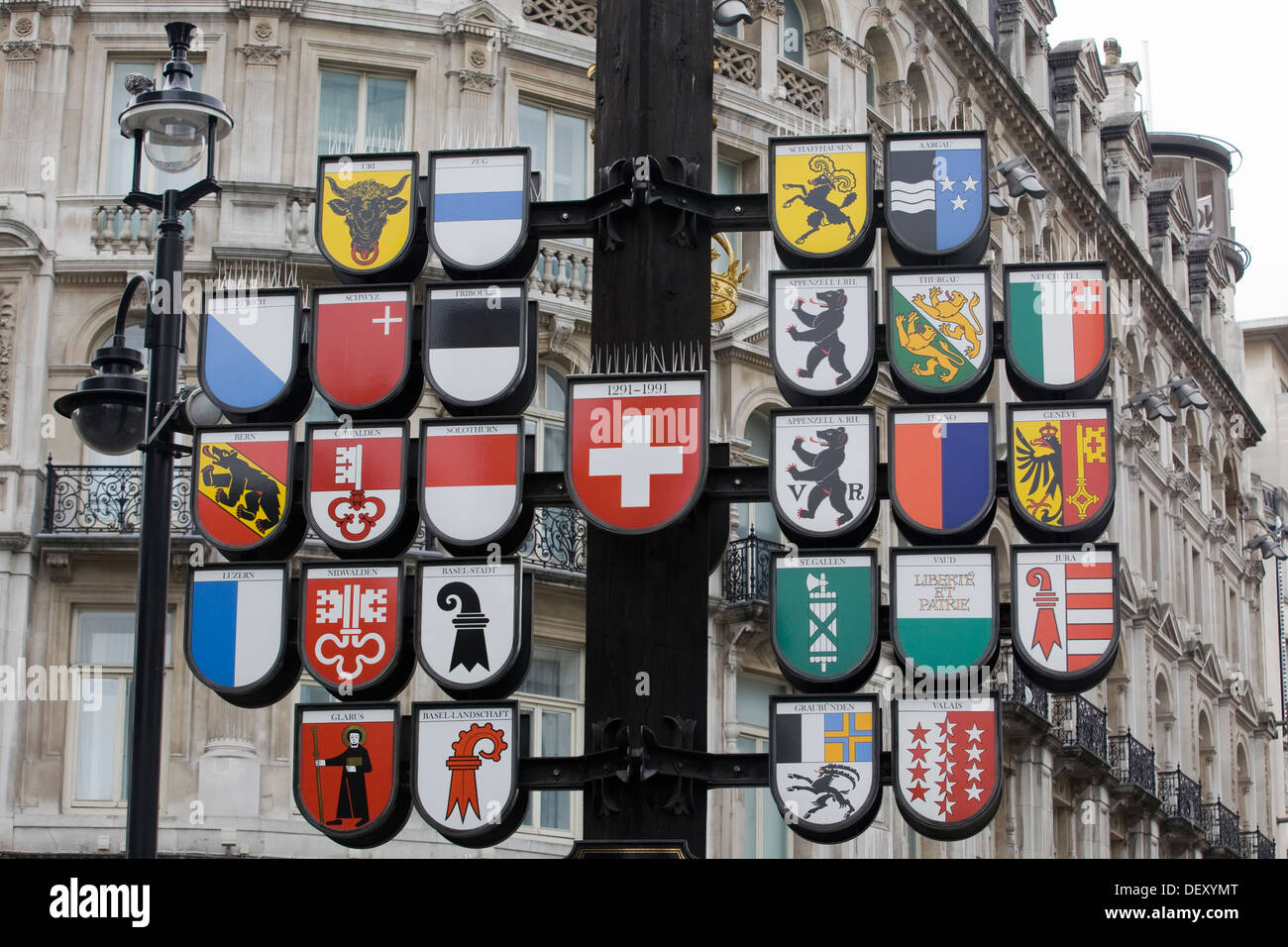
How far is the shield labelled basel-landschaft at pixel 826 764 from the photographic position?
31.3 ft

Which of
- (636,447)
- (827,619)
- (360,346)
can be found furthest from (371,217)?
(827,619)

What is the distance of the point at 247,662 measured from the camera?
10250 millimetres

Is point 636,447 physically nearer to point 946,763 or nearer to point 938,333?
point 938,333

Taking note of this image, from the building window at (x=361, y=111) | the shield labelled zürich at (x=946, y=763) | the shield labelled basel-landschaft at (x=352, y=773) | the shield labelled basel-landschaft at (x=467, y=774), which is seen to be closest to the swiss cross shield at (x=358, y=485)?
the shield labelled basel-landschaft at (x=352, y=773)

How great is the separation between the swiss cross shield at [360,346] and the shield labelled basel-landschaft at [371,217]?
279 millimetres

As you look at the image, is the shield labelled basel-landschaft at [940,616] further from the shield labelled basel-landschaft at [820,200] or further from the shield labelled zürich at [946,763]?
the shield labelled basel-landschaft at [820,200]

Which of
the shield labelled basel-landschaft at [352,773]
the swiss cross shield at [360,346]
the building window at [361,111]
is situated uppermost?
the building window at [361,111]

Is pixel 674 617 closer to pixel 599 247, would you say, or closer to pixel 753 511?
pixel 599 247

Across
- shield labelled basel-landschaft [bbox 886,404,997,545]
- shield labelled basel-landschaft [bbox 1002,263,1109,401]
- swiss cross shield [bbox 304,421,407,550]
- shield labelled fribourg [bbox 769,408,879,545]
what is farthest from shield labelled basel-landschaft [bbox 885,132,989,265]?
swiss cross shield [bbox 304,421,407,550]

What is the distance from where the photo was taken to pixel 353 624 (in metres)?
10.1

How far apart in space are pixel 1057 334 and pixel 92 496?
19268 mm

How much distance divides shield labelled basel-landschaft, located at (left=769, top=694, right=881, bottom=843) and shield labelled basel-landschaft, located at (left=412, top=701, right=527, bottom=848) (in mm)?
1152

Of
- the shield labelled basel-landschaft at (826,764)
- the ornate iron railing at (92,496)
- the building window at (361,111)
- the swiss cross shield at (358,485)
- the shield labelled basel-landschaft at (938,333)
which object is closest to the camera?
the shield labelled basel-landschaft at (826,764)
